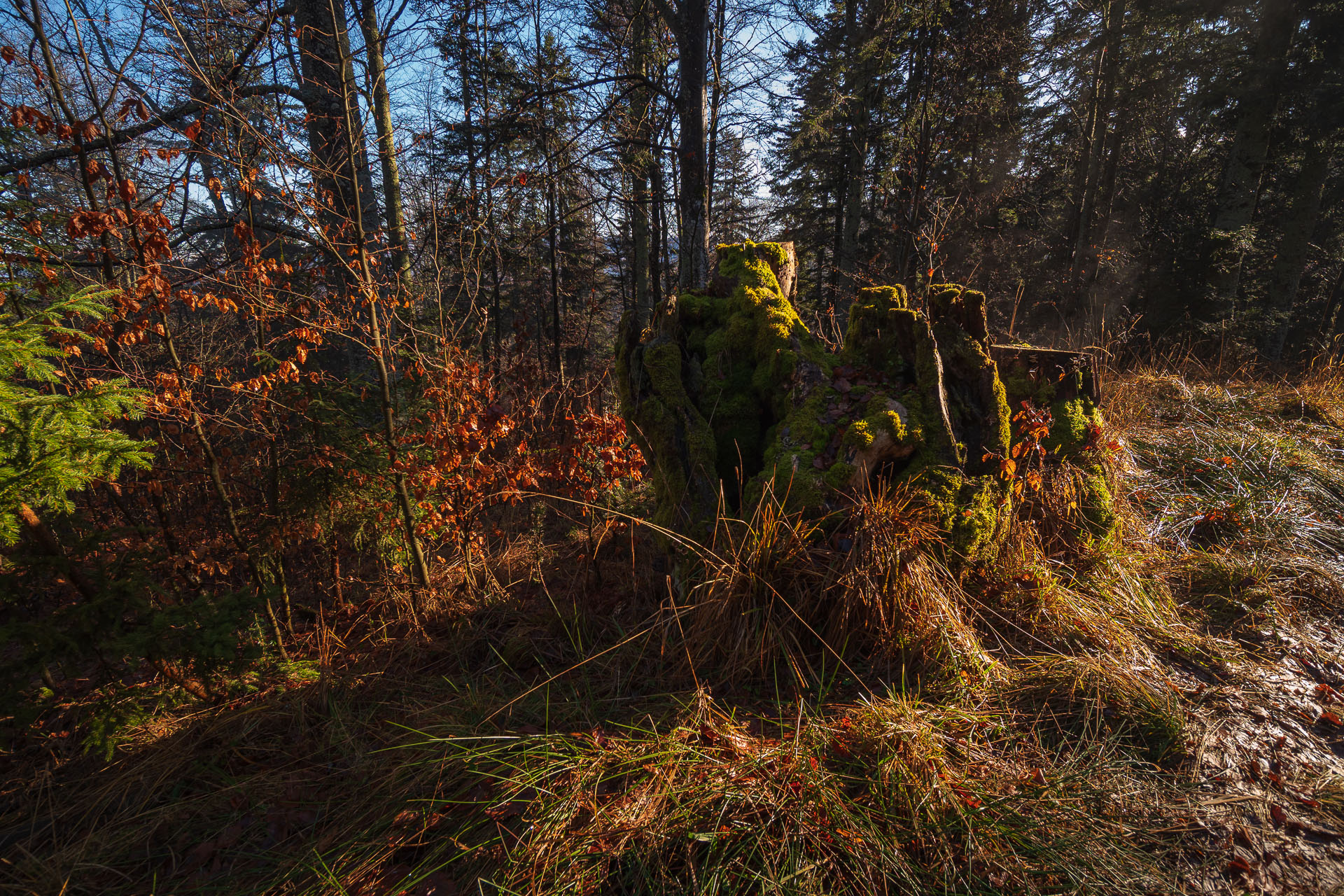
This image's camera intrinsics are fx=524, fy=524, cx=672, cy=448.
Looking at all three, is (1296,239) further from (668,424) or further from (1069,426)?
(668,424)

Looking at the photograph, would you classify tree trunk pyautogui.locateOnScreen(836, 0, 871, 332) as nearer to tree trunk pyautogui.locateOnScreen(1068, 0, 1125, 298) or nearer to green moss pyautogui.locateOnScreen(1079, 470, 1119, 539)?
tree trunk pyautogui.locateOnScreen(1068, 0, 1125, 298)

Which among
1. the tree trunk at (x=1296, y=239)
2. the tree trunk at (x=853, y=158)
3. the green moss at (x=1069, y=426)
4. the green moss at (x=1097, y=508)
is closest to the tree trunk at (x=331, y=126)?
the green moss at (x=1069, y=426)

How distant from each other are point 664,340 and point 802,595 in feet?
5.96

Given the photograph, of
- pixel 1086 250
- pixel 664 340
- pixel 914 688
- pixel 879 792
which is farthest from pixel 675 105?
pixel 1086 250

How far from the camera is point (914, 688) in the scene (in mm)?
2311

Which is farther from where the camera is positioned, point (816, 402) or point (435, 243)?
point (435, 243)

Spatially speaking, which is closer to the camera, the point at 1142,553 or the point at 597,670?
the point at 597,670

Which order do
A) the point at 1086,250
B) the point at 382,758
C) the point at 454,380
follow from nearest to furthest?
the point at 382,758, the point at 454,380, the point at 1086,250

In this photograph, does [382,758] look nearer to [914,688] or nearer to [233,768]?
[233,768]

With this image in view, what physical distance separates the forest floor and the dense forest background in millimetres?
540

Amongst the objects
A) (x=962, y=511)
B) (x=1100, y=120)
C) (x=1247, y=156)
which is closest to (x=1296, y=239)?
(x=1247, y=156)

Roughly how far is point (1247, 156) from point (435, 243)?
14351 mm

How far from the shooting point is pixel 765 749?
6.48 ft

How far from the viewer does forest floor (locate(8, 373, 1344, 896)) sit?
166 centimetres
